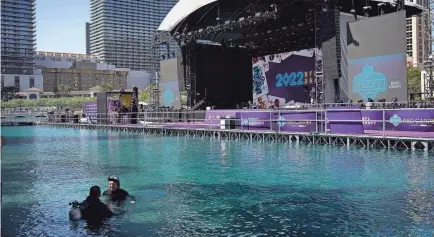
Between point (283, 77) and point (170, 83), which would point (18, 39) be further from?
point (283, 77)

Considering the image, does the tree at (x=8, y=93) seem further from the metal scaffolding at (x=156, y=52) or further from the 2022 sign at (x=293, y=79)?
the 2022 sign at (x=293, y=79)

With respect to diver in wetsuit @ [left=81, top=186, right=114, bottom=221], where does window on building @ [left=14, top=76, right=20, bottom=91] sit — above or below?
above

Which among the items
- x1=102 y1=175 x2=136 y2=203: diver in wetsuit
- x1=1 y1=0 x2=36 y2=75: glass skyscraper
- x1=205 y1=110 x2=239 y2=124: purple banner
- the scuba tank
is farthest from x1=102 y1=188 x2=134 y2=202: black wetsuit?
x1=1 y1=0 x2=36 y2=75: glass skyscraper

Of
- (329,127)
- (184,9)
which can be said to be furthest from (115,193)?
(184,9)

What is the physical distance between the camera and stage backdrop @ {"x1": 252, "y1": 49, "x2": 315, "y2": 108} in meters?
44.4

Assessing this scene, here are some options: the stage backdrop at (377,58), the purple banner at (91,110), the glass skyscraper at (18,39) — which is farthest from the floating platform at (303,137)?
the glass skyscraper at (18,39)

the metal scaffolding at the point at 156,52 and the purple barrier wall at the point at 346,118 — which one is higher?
the metal scaffolding at the point at 156,52

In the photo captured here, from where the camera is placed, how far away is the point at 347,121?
24.2 metres

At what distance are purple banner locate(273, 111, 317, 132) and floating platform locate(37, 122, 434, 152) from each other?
0.47 m

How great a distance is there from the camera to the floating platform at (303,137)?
21.1 metres

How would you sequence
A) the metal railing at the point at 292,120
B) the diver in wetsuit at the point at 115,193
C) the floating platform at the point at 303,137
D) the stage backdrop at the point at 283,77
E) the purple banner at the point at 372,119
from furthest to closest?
the stage backdrop at the point at 283,77 < the purple banner at the point at 372,119 < the metal railing at the point at 292,120 < the floating platform at the point at 303,137 < the diver in wetsuit at the point at 115,193

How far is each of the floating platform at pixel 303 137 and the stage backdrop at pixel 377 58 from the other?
6.69m

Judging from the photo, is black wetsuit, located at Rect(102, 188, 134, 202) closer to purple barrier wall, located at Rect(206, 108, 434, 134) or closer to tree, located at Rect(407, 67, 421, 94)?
purple barrier wall, located at Rect(206, 108, 434, 134)

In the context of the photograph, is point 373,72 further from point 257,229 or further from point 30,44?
point 30,44
